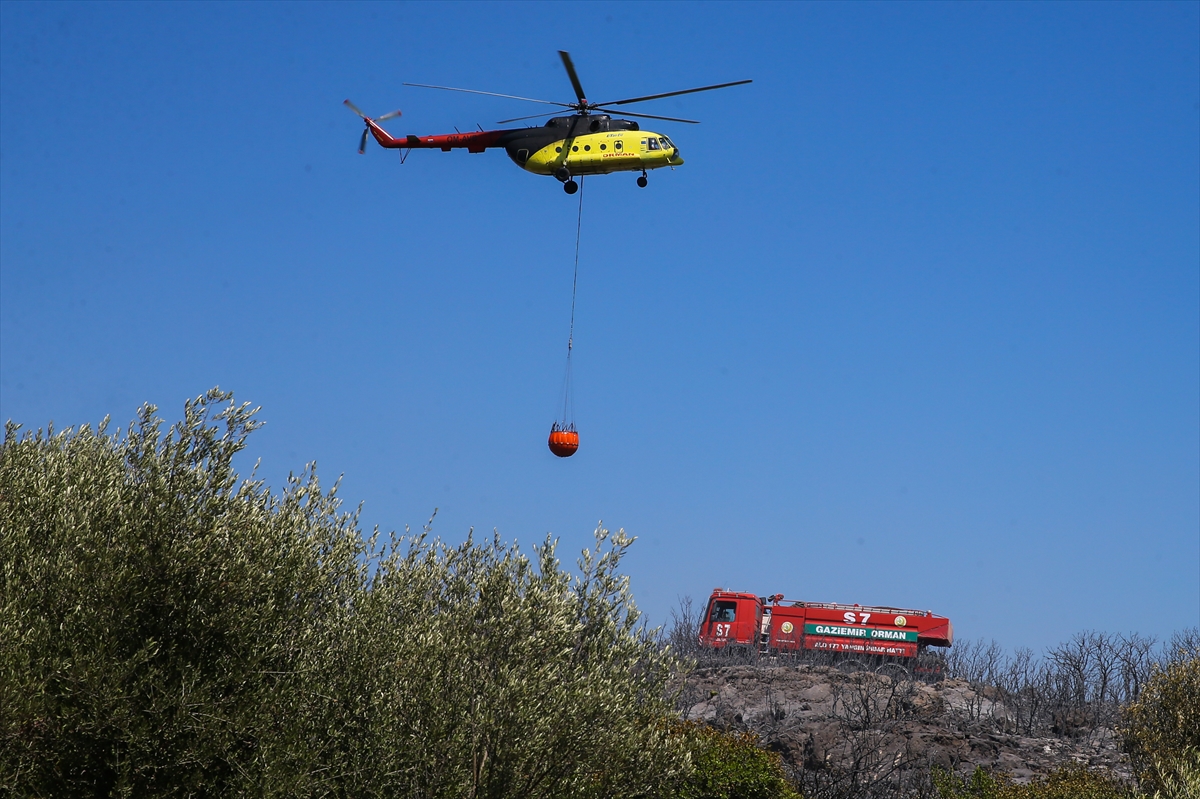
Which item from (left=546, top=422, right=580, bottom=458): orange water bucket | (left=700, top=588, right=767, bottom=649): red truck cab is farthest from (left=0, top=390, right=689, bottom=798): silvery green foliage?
(left=700, top=588, right=767, bottom=649): red truck cab

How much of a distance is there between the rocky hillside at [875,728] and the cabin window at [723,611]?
3.78 meters

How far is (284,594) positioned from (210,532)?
5.18ft

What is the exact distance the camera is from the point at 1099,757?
40.1 meters

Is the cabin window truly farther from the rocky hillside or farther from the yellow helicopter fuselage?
the yellow helicopter fuselage

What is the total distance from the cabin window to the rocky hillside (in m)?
3.78

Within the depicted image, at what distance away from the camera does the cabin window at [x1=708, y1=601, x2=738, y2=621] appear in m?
54.6

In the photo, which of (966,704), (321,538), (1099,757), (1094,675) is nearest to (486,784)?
(321,538)

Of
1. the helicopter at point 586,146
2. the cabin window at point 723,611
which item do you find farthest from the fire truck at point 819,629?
the helicopter at point 586,146

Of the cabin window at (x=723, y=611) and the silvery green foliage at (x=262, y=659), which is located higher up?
the cabin window at (x=723, y=611)

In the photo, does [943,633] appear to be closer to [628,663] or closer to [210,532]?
[628,663]

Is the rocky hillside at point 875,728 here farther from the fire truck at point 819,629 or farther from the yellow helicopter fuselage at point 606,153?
the yellow helicopter fuselage at point 606,153

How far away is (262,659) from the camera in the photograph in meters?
19.1

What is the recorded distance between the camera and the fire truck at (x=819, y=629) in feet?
176

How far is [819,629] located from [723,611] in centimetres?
434
